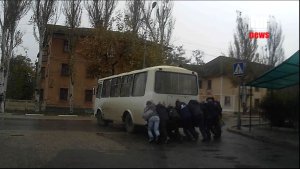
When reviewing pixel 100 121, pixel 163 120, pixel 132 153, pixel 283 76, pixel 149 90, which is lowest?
pixel 132 153

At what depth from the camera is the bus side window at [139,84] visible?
1895 cm

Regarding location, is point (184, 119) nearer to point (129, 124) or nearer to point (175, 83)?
point (175, 83)

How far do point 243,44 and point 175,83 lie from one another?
34.9 meters

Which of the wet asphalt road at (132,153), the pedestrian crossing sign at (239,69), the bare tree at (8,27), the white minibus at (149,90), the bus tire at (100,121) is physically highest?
the bare tree at (8,27)

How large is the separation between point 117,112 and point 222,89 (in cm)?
4568

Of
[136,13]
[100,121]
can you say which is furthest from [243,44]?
[100,121]

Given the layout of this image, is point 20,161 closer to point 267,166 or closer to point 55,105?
point 267,166

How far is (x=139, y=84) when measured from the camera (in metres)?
19.5

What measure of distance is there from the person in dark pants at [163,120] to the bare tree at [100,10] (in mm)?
27055

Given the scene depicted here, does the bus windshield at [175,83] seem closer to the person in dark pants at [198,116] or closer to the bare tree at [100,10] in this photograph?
the person in dark pants at [198,116]

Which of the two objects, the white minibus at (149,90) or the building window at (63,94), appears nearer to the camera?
the white minibus at (149,90)

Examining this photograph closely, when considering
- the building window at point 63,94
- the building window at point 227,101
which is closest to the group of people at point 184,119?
the building window at point 63,94

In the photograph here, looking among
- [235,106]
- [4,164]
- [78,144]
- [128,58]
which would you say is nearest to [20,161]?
[4,164]

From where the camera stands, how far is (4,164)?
11.8 meters
